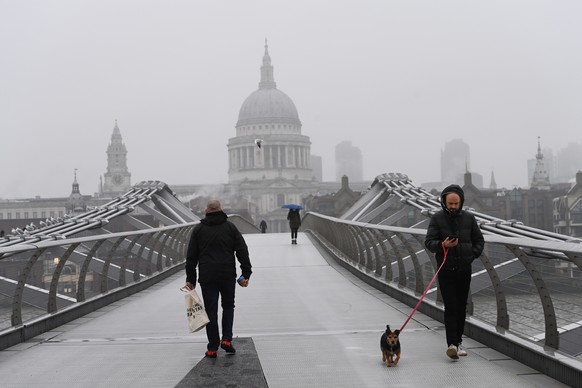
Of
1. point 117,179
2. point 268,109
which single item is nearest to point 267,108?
point 268,109

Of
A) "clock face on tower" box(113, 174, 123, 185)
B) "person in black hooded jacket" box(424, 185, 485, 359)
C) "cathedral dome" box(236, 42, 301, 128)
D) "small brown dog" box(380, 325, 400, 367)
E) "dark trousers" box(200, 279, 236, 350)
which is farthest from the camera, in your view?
"clock face on tower" box(113, 174, 123, 185)

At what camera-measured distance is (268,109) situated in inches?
7495

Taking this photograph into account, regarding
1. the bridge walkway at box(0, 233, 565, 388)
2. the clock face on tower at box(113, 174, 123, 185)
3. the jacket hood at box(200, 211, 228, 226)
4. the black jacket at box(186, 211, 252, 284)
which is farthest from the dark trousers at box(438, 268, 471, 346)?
the clock face on tower at box(113, 174, 123, 185)

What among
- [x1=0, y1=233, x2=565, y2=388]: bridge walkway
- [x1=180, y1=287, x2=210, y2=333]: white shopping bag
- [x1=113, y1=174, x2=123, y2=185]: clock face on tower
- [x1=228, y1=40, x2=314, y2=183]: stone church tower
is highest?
[x1=228, y1=40, x2=314, y2=183]: stone church tower

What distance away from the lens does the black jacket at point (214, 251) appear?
26.7ft

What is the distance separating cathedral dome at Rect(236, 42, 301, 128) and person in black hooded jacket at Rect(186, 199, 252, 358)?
179193 millimetres

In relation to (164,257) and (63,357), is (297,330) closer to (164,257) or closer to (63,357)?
(63,357)

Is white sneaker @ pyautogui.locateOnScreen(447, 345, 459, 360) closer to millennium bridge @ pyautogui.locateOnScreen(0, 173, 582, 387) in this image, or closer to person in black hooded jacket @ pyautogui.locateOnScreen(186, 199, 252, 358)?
millennium bridge @ pyautogui.locateOnScreen(0, 173, 582, 387)

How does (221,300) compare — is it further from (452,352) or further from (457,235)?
(457,235)

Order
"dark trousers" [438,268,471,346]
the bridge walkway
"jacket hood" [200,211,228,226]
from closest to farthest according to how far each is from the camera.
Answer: the bridge walkway → "dark trousers" [438,268,471,346] → "jacket hood" [200,211,228,226]

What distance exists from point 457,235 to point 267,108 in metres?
184

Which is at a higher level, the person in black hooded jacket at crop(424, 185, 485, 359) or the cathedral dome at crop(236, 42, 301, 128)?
the cathedral dome at crop(236, 42, 301, 128)

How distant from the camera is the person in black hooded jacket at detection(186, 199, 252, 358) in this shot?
812cm

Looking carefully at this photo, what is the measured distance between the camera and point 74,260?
11.2 metres
